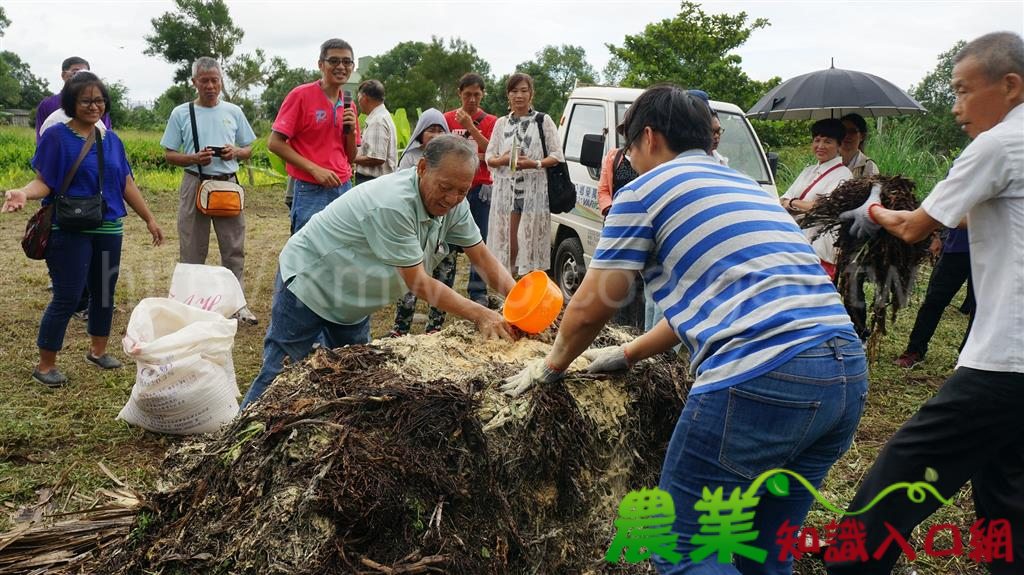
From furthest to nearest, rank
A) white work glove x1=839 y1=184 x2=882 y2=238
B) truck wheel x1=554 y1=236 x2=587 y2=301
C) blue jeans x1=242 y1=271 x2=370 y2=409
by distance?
truck wheel x1=554 y1=236 x2=587 y2=301 → white work glove x1=839 y1=184 x2=882 y2=238 → blue jeans x1=242 y1=271 x2=370 y2=409

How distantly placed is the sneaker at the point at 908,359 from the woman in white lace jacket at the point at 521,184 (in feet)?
9.86

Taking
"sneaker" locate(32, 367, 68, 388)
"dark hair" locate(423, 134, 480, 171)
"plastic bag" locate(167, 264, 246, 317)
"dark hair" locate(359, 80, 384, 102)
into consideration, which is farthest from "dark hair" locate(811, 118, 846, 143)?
"sneaker" locate(32, 367, 68, 388)

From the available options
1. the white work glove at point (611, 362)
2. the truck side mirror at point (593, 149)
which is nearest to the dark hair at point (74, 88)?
the truck side mirror at point (593, 149)

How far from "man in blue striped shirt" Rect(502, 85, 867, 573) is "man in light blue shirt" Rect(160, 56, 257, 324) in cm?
447

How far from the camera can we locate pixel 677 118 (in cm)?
Answer: 215

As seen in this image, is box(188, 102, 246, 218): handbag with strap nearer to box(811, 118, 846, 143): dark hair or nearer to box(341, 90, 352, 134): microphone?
box(341, 90, 352, 134): microphone

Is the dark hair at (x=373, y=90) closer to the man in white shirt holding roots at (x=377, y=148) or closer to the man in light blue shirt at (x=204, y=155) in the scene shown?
the man in white shirt holding roots at (x=377, y=148)

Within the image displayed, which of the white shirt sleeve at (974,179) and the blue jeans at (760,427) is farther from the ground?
the white shirt sleeve at (974,179)

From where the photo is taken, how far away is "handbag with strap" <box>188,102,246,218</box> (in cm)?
570

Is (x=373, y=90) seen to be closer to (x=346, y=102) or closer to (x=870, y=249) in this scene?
(x=346, y=102)

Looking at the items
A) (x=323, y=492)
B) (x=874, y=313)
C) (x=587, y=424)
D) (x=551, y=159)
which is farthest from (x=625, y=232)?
(x=551, y=159)

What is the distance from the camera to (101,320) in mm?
5062

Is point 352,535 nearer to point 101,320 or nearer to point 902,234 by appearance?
point 902,234

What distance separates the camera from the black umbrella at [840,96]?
593 centimetres
